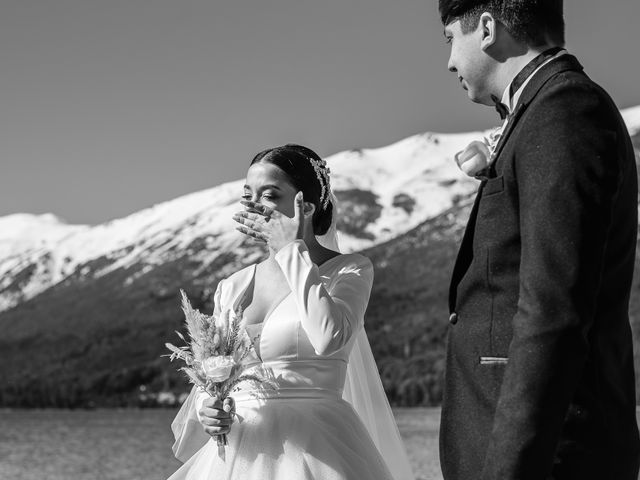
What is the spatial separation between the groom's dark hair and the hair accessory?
277 centimetres

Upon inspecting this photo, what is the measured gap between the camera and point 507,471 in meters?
2.18

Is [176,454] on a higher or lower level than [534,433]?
lower

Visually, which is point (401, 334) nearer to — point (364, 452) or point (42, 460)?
point (42, 460)

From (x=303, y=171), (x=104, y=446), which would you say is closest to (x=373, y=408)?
(x=303, y=171)

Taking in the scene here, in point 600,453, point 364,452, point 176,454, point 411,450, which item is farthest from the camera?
point 411,450

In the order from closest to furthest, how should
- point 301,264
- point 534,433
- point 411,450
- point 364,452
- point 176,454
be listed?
point 534,433, point 301,264, point 364,452, point 176,454, point 411,450

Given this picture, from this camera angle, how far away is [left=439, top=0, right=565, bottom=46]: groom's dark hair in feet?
8.43

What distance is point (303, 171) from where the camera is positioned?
5.30 meters

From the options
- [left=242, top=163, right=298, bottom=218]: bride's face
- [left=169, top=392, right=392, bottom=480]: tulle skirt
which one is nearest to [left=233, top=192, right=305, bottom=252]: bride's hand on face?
[left=242, top=163, right=298, bottom=218]: bride's face

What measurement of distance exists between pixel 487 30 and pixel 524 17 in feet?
0.33

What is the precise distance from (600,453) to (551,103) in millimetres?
822

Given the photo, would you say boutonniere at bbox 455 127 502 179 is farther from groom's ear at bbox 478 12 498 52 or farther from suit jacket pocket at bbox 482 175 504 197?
groom's ear at bbox 478 12 498 52

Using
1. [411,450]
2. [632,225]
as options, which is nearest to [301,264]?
[632,225]

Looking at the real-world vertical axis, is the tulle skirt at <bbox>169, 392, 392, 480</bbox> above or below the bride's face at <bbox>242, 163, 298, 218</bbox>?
below
